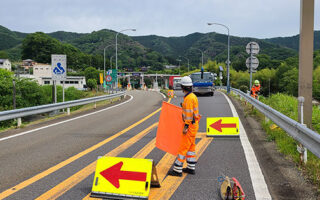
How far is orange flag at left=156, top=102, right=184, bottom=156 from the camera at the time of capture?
19.3 ft

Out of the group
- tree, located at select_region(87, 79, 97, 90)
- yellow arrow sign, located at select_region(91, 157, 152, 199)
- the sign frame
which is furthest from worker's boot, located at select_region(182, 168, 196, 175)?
tree, located at select_region(87, 79, 97, 90)

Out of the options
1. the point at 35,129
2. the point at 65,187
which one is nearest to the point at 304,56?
the point at 65,187

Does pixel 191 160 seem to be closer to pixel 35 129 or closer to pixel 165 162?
pixel 165 162

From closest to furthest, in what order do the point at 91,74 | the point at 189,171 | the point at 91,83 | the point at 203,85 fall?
the point at 189,171 < the point at 203,85 < the point at 91,83 < the point at 91,74

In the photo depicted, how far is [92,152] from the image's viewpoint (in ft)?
23.9

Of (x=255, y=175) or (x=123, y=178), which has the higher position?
(x=123, y=178)

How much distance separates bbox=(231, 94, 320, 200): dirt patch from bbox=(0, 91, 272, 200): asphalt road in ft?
1.15

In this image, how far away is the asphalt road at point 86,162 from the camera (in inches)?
186

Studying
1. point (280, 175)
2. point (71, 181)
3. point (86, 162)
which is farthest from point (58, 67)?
point (280, 175)

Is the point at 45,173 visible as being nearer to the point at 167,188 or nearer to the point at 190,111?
the point at 167,188

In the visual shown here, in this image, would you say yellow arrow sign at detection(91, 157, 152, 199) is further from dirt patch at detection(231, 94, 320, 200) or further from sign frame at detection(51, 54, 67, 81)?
sign frame at detection(51, 54, 67, 81)

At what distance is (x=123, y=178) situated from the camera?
4520mm

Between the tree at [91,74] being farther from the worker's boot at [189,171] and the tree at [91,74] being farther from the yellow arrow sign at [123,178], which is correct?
the yellow arrow sign at [123,178]

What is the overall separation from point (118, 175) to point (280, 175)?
2764mm
